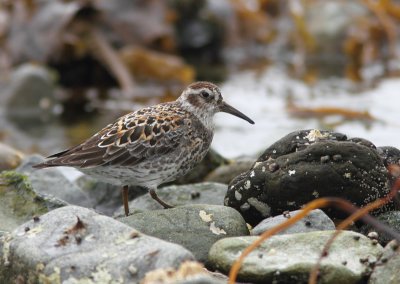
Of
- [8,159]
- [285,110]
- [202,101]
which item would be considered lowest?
[285,110]

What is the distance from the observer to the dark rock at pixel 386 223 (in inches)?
238

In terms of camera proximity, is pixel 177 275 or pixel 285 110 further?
pixel 285 110

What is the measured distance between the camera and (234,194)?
6523 millimetres

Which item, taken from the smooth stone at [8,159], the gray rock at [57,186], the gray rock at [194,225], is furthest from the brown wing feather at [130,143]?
the smooth stone at [8,159]

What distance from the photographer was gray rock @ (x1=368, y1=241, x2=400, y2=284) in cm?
499

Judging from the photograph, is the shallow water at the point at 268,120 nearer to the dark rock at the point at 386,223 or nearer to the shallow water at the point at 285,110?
the shallow water at the point at 285,110

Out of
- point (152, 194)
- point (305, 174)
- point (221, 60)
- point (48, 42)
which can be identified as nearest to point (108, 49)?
point (48, 42)

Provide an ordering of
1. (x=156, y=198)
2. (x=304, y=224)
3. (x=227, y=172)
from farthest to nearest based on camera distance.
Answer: (x=227, y=172), (x=156, y=198), (x=304, y=224)

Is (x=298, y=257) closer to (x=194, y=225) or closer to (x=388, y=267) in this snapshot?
(x=388, y=267)

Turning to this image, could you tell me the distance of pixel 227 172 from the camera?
8.39 m

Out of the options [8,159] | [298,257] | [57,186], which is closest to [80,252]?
[298,257]

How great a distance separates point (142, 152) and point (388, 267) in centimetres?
258

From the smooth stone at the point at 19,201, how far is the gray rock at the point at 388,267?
269 centimetres

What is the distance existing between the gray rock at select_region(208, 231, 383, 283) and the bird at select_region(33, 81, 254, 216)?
1.67 m
